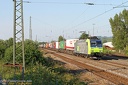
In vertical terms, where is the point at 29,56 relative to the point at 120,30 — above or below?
below

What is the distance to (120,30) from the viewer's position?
7119cm

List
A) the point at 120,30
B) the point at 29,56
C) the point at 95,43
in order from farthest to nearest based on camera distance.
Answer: the point at 120,30, the point at 95,43, the point at 29,56

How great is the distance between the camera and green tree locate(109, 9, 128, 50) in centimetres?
6975

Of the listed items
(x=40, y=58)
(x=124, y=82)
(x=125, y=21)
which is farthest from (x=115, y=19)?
(x=124, y=82)

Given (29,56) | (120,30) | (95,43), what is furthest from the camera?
(120,30)

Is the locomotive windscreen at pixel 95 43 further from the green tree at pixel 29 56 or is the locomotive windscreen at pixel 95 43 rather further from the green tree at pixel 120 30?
the green tree at pixel 120 30

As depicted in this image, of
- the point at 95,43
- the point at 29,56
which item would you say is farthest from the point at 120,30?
the point at 29,56

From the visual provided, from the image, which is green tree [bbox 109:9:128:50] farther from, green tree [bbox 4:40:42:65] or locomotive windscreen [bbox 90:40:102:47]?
green tree [bbox 4:40:42:65]

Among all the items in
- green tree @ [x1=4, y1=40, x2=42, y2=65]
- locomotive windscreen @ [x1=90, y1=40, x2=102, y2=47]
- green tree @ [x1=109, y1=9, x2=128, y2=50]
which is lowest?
green tree @ [x1=4, y1=40, x2=42, y2=65]

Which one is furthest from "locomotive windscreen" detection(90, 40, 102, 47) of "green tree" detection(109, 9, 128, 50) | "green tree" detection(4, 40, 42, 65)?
"green tree" detection(109, 9, 128, 50)

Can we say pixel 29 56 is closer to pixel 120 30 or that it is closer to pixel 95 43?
pixel 95 43

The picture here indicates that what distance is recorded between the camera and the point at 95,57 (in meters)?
41.1

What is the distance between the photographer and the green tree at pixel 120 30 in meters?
69.8

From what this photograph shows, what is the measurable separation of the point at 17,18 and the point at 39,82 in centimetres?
990
